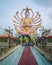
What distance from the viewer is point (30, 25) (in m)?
8.36

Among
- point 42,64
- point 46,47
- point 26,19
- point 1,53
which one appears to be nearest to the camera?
point 42,64

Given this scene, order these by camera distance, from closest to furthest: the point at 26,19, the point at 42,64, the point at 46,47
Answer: the point at 42,64 < the point at 26,19 < the point at 46,47

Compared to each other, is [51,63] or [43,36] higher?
[43,36]

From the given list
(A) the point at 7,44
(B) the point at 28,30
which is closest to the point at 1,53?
(A) the point at 7,44

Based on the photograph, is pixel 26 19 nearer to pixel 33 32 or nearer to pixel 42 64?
pixel 33 32

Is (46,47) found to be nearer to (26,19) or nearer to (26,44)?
(26,44)

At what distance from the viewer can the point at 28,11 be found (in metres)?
8.69

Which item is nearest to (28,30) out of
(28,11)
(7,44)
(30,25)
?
(30,25)

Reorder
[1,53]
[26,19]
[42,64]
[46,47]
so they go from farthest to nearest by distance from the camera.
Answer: [46,47], [1,53], [26,19], [42,64]

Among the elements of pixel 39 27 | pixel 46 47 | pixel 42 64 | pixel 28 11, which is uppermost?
pixel 28 11

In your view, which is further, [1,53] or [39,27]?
[1,53]

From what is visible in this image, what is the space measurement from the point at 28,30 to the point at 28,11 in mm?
875

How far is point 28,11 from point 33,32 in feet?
3.25

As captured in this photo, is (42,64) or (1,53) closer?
(42,64)
